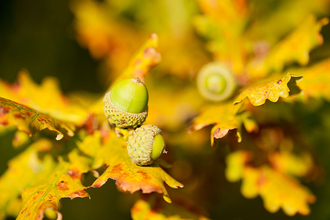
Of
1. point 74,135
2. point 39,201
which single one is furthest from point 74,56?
point 39,201

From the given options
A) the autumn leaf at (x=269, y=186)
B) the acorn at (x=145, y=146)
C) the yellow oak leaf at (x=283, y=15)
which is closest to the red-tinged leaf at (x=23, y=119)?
the acorn at (x=145, y=146)

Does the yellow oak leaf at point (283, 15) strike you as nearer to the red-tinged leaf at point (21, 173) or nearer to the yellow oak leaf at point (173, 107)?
the yellow oak leaf at point (173, 107)

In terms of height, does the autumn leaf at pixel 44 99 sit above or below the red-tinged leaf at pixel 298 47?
below

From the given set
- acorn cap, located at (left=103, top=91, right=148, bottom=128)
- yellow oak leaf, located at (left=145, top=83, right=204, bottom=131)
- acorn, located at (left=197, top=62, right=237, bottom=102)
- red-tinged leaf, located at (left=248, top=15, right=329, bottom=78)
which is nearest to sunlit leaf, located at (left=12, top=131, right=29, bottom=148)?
acorn cap, located at (left=103, top=91, right=148, bottom=128)

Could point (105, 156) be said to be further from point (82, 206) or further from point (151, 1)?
point (151, 1)

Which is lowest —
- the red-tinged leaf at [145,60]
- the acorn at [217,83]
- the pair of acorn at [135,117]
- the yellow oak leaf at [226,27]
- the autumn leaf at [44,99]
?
the pair of acorn at [135,117]

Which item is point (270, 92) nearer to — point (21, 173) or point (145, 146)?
point (145, 146)

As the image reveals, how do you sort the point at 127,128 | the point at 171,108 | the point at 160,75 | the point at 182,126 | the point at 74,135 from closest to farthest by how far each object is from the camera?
the point at 127,128, the point at 74,135, the point at 182,126, the point at 171,108, the point at 160,75
